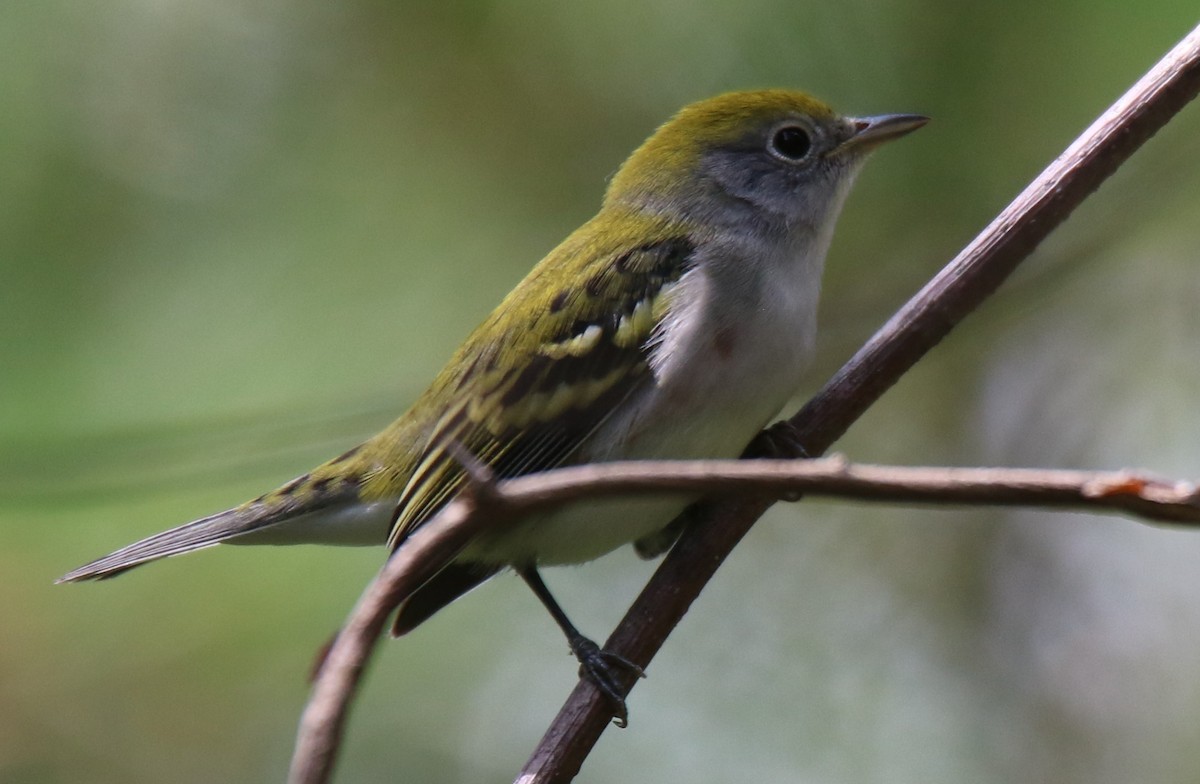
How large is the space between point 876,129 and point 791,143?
0.32 meters

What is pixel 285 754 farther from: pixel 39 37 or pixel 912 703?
pixel 39 37

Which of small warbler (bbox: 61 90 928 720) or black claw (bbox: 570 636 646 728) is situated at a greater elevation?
small warbler (bbox: 61 90 928 720)

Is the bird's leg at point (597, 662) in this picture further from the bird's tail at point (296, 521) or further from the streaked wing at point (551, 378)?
the bird's tail at point (296, 521)

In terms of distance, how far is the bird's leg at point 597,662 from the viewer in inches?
91.1

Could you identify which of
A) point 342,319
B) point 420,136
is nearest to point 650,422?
point 342,319

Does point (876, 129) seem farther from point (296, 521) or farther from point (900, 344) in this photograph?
point (296, 521)

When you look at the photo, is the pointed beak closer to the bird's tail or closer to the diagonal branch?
the diagonal branch

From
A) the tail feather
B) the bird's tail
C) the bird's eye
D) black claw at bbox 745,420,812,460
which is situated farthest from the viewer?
the bird's eye

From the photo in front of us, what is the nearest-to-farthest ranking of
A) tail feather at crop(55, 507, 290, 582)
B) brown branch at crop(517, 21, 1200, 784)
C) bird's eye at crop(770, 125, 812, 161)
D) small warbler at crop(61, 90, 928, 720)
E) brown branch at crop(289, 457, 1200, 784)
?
brown branch at crop(289, 457, 1200, 784) < brown branch at crop(517, 21, 1200, 784) < small warbler at crop(61, 90, 928, 720) < tail feather at crop(55, 507, 290, 582) < bird's eye at crop(770, 125, 812, 161)

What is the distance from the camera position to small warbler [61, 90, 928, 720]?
2.77 m

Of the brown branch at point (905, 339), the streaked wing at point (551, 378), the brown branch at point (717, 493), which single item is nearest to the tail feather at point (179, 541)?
the streaked wing at point (551, 378)

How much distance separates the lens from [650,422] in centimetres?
276

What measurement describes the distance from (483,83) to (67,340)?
1341 mm

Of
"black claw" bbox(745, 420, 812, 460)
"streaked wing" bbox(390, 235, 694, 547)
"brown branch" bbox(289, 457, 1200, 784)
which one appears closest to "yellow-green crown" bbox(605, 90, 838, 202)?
"streaked wing" bbox(390, 235, 694, 547)
